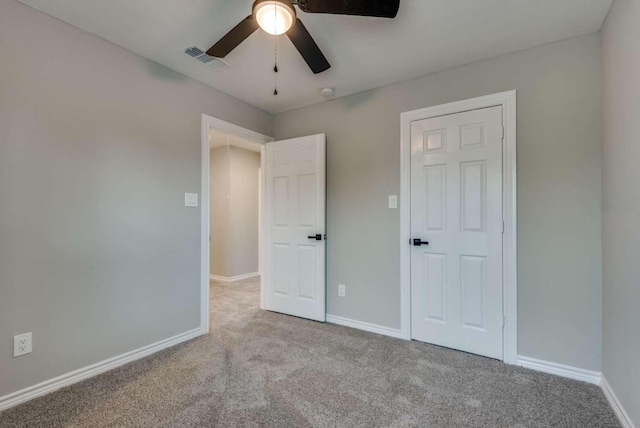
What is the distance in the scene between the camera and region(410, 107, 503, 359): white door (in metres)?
2.34

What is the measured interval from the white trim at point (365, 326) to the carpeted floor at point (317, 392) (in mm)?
190

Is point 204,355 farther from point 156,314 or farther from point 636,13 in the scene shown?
point 636,13

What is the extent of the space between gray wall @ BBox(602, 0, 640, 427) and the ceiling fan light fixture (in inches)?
66.5

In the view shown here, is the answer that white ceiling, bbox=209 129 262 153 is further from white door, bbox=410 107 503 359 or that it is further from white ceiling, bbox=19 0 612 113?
white door, bbox=410 107 503 359

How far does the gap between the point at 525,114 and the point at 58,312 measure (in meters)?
3.51

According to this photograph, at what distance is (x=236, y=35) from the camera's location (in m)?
1.67

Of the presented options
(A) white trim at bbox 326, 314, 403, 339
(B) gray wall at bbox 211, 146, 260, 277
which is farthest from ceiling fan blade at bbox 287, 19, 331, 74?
(B) gray wall at bbox 211, 146, 260, 277

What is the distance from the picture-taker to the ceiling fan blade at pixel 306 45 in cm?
158

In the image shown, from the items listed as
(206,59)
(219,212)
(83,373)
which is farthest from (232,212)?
(83,373)

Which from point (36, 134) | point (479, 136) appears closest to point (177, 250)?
point (36, 134)

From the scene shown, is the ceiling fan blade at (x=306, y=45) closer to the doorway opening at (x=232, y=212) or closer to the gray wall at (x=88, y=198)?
the gray wall at (x=88, y=198)

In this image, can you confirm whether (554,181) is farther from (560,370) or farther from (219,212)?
(219,212)

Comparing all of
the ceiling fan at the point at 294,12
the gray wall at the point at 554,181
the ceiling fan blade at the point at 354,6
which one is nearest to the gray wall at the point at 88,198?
the ceiling fan at the point at 294,12

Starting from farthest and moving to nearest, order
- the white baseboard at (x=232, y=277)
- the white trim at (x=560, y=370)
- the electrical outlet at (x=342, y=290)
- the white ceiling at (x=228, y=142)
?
the white baseboard at (x=232, y=277)
the white ceiling at (x=228, y=142)
the electrical outlet at (x=342, y=290)
the white trim at (x=560, y=370)
